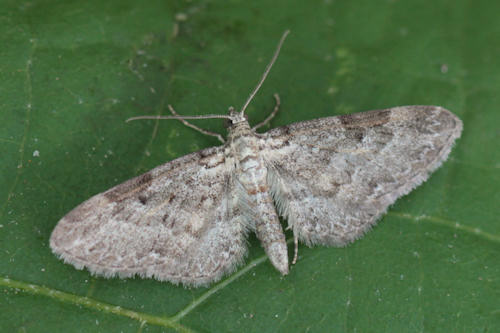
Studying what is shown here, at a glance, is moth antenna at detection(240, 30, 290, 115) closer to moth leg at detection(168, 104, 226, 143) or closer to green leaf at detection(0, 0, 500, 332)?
green leaf at detection(0, 0, 500, 332)

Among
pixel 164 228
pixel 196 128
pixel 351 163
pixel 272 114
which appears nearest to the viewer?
pixel 164 228

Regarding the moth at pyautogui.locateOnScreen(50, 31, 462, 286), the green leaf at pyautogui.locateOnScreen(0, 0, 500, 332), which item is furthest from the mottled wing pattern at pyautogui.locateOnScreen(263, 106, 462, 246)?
the green leaf at pyautogui.locateOnScreen(0, 0, 500, 332)

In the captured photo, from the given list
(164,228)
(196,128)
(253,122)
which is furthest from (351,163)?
(164,228)

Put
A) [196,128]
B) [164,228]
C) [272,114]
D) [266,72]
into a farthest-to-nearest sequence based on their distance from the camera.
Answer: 1. [272,114]
2. [196,128]
3. [266,72]
4. [164,228]

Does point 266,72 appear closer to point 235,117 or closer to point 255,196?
point 235,117

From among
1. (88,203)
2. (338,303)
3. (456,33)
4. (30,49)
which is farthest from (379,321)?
(30,49)

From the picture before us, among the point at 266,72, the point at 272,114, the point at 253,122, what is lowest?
the point at 253,122

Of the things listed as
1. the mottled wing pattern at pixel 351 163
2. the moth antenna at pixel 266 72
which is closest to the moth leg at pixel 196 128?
the moth antenna at pixel 266 72

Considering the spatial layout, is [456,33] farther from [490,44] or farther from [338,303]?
[338,303]
